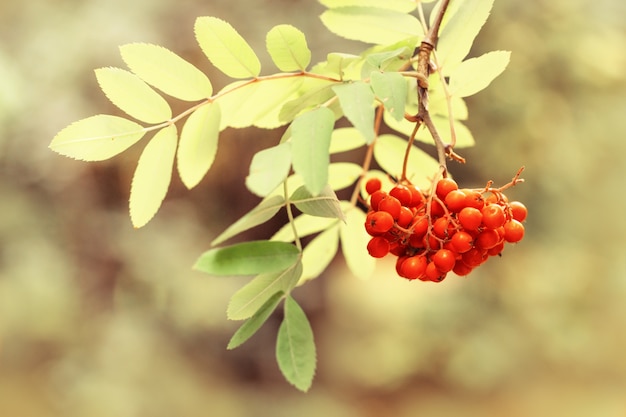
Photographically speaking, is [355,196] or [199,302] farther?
[199,302]

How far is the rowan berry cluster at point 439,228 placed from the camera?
58 centimetres

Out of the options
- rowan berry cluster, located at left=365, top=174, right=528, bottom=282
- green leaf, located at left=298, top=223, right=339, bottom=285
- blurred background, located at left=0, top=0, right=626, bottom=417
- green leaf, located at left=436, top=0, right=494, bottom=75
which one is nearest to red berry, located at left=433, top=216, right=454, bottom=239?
rowan berry cluster, located at left=365, top=174, right=528, bottom=282

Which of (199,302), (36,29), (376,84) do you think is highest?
(36,29)

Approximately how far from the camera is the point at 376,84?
1.74 ft

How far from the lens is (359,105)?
52cm

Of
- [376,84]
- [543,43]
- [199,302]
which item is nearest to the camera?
[376,84]

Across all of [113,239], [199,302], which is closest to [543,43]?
[199,302]

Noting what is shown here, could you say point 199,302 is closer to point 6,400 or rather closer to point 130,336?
point 130,336

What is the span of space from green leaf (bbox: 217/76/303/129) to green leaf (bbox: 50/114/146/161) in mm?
103

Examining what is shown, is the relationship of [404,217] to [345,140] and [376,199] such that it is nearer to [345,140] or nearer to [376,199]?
[376,199]

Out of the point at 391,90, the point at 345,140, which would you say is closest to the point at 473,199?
the point at 391,90

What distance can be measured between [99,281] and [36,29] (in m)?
1.16

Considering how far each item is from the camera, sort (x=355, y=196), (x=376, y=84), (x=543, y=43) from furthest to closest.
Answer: (x=543, y=43) → (x=355, y=196) → (x=376, y=84)

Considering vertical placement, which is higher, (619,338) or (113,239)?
(619,338)
